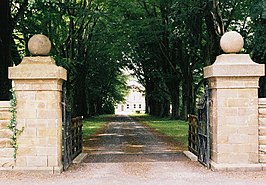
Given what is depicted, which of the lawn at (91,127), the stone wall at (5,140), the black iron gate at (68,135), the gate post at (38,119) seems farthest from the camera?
the lawn at (91,127)

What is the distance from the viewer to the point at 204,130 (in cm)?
1134

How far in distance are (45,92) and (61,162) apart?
61.4 inches

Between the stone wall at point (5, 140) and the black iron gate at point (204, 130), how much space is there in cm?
418

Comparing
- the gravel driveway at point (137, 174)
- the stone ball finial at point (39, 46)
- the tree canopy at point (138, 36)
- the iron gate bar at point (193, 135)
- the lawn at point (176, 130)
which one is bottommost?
the gravel driveway at point (137, 174)

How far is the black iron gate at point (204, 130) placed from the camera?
426 inches

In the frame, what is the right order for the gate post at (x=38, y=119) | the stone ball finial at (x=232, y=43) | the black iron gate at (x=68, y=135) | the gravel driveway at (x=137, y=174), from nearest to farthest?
the gravel driveway at (x=137, y=174)
the gate post at (x=38, y=119)
the stone ball finial at (x=232, y=43)
the black iron gate at (x=68, y=135)

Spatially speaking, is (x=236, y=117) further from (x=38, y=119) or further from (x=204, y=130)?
(x=38, y=119)

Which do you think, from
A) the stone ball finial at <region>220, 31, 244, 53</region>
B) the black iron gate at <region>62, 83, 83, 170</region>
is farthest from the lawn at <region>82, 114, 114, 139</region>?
the stone ball finial at <region>220, 31, 244, 53</region>

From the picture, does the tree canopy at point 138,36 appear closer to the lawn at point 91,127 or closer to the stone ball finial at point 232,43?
the lawn at point 91,127

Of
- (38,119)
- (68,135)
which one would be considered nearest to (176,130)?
Answer: (68,135)

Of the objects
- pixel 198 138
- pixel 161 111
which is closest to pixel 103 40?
pixel 161 111

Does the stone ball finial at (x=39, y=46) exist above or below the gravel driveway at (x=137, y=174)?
above

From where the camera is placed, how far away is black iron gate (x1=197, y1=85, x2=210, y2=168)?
10812 millimetres

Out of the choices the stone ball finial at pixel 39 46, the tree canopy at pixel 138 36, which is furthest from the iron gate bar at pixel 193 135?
the stone ball finial at pixel 39 46
